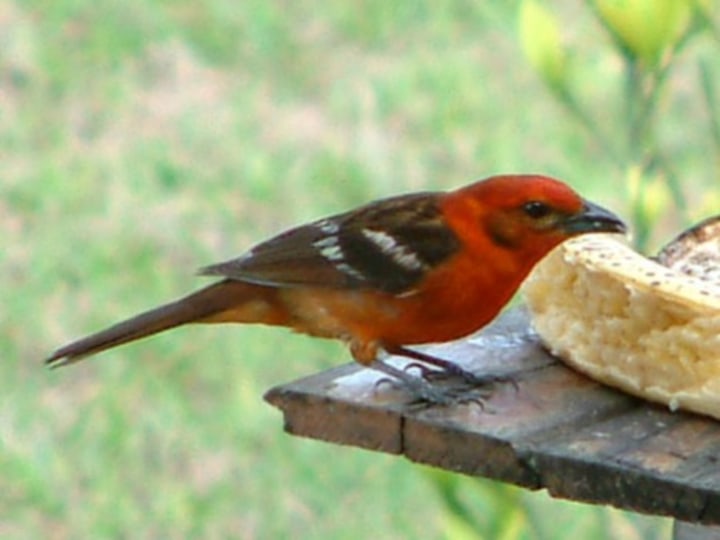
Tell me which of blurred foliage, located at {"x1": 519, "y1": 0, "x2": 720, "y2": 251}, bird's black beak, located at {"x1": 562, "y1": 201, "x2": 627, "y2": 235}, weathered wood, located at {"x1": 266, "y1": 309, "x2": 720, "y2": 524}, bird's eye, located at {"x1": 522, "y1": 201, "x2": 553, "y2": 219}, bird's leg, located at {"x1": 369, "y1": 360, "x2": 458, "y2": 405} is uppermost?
blurred foliage, located at {"x1": 519, "y1": 0, "x2": 720, "y2": 251}

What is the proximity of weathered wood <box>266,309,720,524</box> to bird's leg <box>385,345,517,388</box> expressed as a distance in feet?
0.10

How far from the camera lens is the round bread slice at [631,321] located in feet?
10.4

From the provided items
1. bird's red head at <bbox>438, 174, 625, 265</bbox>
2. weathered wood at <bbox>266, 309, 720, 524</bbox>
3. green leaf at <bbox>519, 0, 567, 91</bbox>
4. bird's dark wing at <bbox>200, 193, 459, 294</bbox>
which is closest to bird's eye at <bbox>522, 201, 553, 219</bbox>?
bird's red head at <bbox>438, 174, 625, 265</bbox>

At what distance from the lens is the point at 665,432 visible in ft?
10.2

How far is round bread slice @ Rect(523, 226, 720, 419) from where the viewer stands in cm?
318

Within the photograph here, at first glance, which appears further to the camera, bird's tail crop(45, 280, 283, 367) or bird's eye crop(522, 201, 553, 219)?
bird's tail crop(45, 280, 283, 367)

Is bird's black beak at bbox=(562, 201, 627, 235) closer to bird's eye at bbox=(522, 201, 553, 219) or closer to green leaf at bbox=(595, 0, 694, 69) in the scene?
bird's eye at bbox=(522, 201, 553, 219)

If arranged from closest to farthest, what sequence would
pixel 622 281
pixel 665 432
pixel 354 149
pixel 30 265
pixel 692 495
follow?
1. pixel 692 495
2. pixel 665 432
3. pixel 622 281
4. pixel 30 265
5. pixel 354 149

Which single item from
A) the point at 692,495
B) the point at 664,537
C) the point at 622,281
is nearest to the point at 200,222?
the point at 664,537

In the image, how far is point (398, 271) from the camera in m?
3.80

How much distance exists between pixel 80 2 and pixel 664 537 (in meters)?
4.80

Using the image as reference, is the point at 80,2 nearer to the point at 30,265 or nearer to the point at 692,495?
the point at 30,265

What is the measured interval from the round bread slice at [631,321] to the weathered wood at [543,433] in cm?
4

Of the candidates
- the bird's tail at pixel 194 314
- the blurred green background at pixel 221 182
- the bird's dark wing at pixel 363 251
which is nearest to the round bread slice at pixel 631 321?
the bird's dark wing at pixel 363 251
